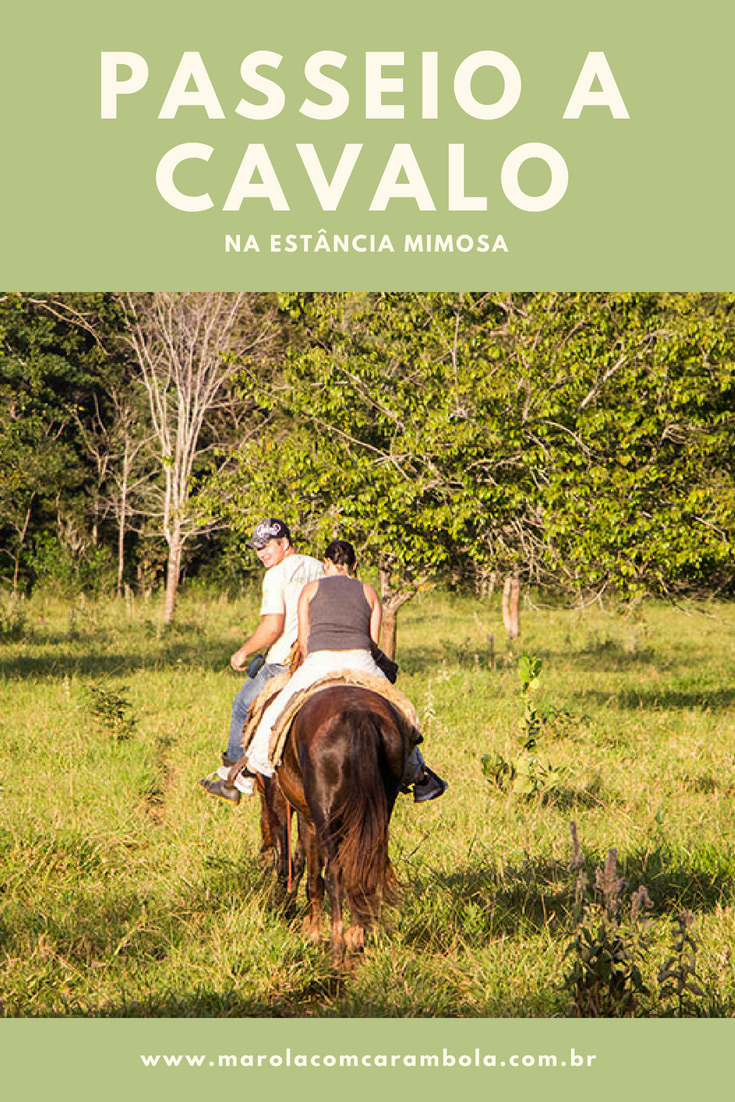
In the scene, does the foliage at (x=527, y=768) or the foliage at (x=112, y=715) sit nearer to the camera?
the foliage at (x=527, y=768)

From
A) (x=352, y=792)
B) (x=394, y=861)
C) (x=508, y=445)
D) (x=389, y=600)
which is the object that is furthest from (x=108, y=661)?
(x=352, y=792)

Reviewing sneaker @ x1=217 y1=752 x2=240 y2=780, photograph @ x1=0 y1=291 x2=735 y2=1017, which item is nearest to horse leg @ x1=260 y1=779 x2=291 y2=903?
photograph @ x1=0 y1=291 x2=735 y2=1017

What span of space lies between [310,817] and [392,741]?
0.70 meters

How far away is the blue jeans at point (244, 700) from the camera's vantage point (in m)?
7.40

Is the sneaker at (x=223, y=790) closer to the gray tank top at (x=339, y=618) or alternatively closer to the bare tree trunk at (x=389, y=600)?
the gray tank top at (x=339, y=618)

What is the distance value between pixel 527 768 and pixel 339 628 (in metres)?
3.34

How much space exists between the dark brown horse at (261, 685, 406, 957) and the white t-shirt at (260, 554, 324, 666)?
59.9 inches

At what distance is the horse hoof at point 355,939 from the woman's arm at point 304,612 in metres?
1.63

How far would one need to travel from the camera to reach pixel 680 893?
21.9 feet

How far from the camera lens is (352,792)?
561cm

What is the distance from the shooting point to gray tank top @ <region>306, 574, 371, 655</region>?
6270 millimetres

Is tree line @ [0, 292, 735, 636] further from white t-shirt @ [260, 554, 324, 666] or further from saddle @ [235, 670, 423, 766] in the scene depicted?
saddle @ [235, 670, 423, 766]

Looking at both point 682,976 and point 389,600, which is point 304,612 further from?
point 389,600

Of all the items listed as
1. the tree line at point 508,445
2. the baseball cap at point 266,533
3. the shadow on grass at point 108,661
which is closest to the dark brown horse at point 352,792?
the baseball cap at point 266,533
